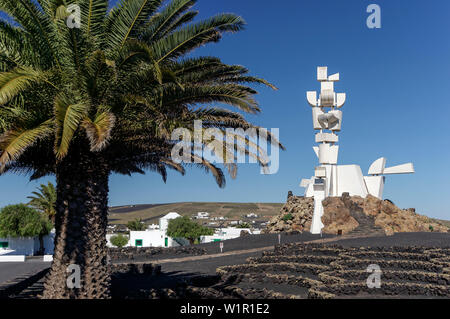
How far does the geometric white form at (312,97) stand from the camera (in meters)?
42.3

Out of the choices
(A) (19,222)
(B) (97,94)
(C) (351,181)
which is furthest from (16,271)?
(C) (351,181)

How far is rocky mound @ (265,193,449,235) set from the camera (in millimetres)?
37406

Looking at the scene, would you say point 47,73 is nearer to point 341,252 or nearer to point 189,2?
point 189,2

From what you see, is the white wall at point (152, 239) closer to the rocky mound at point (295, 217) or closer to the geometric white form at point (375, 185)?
the rocky mound at point (295, 217)

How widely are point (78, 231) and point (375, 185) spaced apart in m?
37.8

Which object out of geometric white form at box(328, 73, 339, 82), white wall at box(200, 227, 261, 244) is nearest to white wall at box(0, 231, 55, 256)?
white wall at box(200, 227, 261, 244)

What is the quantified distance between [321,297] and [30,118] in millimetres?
10639

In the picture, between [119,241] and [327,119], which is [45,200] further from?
[327,119]

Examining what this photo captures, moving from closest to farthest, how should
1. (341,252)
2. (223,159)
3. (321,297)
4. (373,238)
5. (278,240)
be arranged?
(223,159), (321,297), (341,252), (373,238), (278,240)

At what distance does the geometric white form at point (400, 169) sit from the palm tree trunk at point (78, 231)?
37.6 metres

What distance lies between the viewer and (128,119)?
10.7m

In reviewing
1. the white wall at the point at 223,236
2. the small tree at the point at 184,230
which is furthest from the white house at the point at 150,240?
the small tree at the point at 184,230
